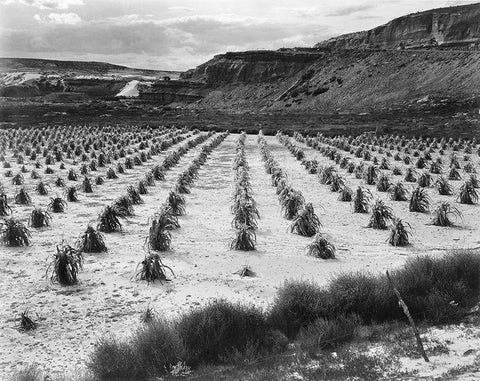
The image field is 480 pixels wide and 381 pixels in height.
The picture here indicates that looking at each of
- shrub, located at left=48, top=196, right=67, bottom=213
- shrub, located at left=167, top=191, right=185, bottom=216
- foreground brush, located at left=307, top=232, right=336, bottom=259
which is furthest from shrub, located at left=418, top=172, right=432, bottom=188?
shrub, located at left=48, top=196, right=67, bottom=213

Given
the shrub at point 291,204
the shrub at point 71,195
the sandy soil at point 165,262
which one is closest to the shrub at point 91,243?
the sandy soil at point 165,262

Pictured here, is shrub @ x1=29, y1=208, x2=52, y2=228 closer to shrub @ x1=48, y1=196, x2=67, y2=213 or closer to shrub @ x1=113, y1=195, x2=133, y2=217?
shrub @ x1=48, y1=196, x2=67, y2=213

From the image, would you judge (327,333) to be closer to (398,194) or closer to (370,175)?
(398,194)

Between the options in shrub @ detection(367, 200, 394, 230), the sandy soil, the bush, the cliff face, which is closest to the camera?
the sandy soil

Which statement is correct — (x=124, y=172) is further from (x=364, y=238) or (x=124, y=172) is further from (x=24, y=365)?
(x=24, y=365)

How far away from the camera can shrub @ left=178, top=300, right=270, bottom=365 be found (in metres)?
6.67

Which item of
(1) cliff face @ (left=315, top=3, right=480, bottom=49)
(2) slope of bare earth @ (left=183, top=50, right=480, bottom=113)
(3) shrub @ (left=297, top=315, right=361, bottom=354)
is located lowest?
(3) shrub @ (left=297, top=315, right=361, bottom=354)

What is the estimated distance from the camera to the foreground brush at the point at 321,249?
1079cm

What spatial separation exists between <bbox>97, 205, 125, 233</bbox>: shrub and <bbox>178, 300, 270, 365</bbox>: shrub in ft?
19.4

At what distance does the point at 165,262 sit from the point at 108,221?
296cm

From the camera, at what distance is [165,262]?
1036 cm

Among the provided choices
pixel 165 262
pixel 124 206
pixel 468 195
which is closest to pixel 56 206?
pixel 124 206

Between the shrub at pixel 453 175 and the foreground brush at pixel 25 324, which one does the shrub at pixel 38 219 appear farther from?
the shrub at pixel 453 175

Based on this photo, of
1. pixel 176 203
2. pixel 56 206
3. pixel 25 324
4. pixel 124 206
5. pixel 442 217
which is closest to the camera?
pixel 25 324
